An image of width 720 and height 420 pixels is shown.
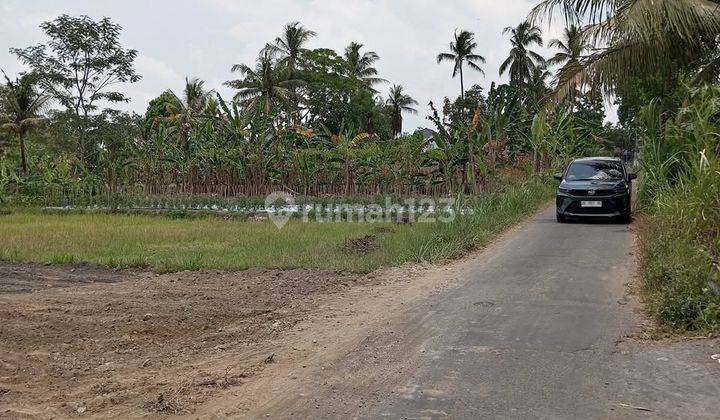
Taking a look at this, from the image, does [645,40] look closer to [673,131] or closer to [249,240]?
[673,131]

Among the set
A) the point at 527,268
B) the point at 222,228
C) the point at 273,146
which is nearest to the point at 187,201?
the point at 273,146

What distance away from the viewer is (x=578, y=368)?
5652 millimetres

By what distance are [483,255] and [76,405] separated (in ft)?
26.6

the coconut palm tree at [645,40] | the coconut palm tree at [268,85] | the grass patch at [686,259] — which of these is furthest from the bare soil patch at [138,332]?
the coconut palm tree at [268,85]

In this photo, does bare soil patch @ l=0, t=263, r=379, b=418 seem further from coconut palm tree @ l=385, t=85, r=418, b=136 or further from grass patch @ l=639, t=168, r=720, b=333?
coconut palm tree @ l=385, t=85, r=418, b=136

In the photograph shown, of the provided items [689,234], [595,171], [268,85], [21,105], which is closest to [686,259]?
[689,234]

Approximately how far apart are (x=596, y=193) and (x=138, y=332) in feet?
36.7

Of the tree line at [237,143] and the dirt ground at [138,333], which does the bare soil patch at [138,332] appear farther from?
the tree line at [237,143]

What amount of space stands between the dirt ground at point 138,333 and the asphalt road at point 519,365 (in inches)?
42.5

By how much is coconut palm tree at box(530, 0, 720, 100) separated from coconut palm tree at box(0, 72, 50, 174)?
26.4 m

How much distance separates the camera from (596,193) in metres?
15.1

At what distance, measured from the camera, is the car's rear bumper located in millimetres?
15039

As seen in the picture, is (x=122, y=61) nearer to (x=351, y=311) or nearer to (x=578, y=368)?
(x=351, y=311)

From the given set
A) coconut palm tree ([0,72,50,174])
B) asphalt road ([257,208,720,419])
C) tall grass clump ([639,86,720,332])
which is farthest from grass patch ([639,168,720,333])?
coconut palm tree ([0,72,50,174])
